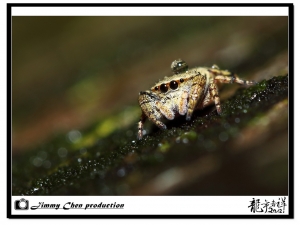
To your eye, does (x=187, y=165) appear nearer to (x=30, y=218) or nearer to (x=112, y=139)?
(x=112, y=139)

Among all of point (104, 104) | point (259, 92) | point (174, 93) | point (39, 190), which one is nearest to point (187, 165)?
point (174, 93)

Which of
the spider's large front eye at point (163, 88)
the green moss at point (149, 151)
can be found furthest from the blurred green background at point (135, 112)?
the spider's large front eye at point (163, 88)

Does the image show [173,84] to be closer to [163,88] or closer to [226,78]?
[163,88]

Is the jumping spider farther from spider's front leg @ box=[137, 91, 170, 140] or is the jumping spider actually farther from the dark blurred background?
the dark blurred background

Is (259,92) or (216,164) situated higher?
(259,92)

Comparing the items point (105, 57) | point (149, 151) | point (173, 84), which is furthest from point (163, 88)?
point (105, 57)

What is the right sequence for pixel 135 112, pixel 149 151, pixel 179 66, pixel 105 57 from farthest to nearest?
pixel 105 57 → pixel 135 112 → pixel 179 66 → pixel 149 151
